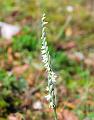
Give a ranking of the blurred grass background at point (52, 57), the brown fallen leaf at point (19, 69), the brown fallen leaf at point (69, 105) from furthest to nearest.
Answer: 1. the brown fallen leaf at point (19, 69)
2. the brown fallen leaf at point (69, 105)
3. the blurred grass background at point (52, 57)

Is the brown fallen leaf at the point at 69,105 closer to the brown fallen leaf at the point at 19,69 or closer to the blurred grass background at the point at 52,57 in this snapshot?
the blurred grass background at the point at 52,57

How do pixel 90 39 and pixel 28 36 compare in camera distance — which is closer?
pixel 28 36

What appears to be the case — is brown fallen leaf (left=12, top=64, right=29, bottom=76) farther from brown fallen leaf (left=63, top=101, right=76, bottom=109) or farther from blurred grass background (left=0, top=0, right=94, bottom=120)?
brown fallen leaf (left=63, top=101, right=76, bottom=109)

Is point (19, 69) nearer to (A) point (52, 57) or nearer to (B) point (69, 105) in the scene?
(A) point (52, 57)

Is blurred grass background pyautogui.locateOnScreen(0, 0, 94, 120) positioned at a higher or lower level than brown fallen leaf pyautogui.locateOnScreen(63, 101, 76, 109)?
higher

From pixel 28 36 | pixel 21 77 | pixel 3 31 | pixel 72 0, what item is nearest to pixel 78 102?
pixel 21 77

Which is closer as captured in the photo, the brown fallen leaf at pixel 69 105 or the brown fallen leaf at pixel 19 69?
the brown fallen leaf at pixel 69 105

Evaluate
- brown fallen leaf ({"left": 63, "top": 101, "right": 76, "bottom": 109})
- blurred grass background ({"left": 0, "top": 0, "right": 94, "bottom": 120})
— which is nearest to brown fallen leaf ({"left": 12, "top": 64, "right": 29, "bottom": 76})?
blurred grass background ({"left": 0, "top": 0, "right": 94, "bottom": 120})

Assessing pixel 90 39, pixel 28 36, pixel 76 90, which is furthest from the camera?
pixel 90 39

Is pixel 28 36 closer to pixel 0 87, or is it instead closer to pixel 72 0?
pixel 0 87

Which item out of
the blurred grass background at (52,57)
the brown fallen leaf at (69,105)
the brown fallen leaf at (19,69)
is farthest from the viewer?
the brown fallen leaf at (19,69)

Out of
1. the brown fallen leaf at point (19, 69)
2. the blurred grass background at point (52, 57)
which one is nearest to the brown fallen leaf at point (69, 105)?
the blurred grass background at point (52, 57)
